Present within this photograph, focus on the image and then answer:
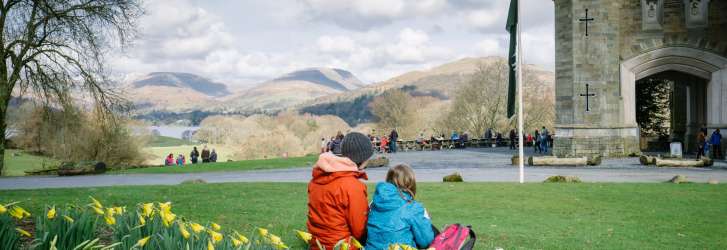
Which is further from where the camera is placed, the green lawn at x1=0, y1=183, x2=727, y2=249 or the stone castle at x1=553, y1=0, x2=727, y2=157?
the stone castle at x1=553, y1=0, x2=727, y2=157

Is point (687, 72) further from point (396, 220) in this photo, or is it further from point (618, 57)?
point (396, 220)

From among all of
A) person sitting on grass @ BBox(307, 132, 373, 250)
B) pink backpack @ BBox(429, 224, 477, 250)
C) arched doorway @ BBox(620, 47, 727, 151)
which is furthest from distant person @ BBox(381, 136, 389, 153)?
pink backpack @ BBox(429, 224, 477, 250)

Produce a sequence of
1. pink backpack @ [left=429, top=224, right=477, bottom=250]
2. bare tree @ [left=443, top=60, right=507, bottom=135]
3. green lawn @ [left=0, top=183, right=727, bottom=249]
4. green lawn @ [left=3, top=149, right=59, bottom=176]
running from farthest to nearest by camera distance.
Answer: bare tree @ [left=443, top=60, right=507, bottom=135] < green lawn @ [left=3, top=149, right=59, bottom=176] < green lawn @ [left=0, top=183, right=727, bottom=249] < pink backpack @ [left=429, top=224, right=477, bottom=250]

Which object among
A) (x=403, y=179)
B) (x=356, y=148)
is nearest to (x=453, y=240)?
(x=403, y=179)

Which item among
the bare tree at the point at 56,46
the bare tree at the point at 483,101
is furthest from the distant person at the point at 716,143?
the bare tree at the point at 483,101

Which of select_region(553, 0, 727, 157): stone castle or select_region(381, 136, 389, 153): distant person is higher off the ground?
select_region(553, 0, 727, 157): stone castle

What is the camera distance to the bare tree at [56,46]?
673 inches

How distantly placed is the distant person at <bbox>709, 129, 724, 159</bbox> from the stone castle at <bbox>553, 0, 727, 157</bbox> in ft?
4.81

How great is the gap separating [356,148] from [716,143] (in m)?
26.3

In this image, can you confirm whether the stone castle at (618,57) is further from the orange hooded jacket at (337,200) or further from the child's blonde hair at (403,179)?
the orange hooded jacket at (337,200)

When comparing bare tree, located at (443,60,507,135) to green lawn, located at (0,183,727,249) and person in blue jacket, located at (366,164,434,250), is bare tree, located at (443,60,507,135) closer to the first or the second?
green lawn, located at (0,183,727,249)

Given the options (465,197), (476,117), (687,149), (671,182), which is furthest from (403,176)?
(476,117)

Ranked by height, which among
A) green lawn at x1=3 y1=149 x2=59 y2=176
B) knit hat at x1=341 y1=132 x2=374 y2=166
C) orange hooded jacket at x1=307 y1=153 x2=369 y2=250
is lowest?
green lawn at x1=3 y1=149 x2=59 y2=176

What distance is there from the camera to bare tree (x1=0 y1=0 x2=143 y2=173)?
17.1 metres
